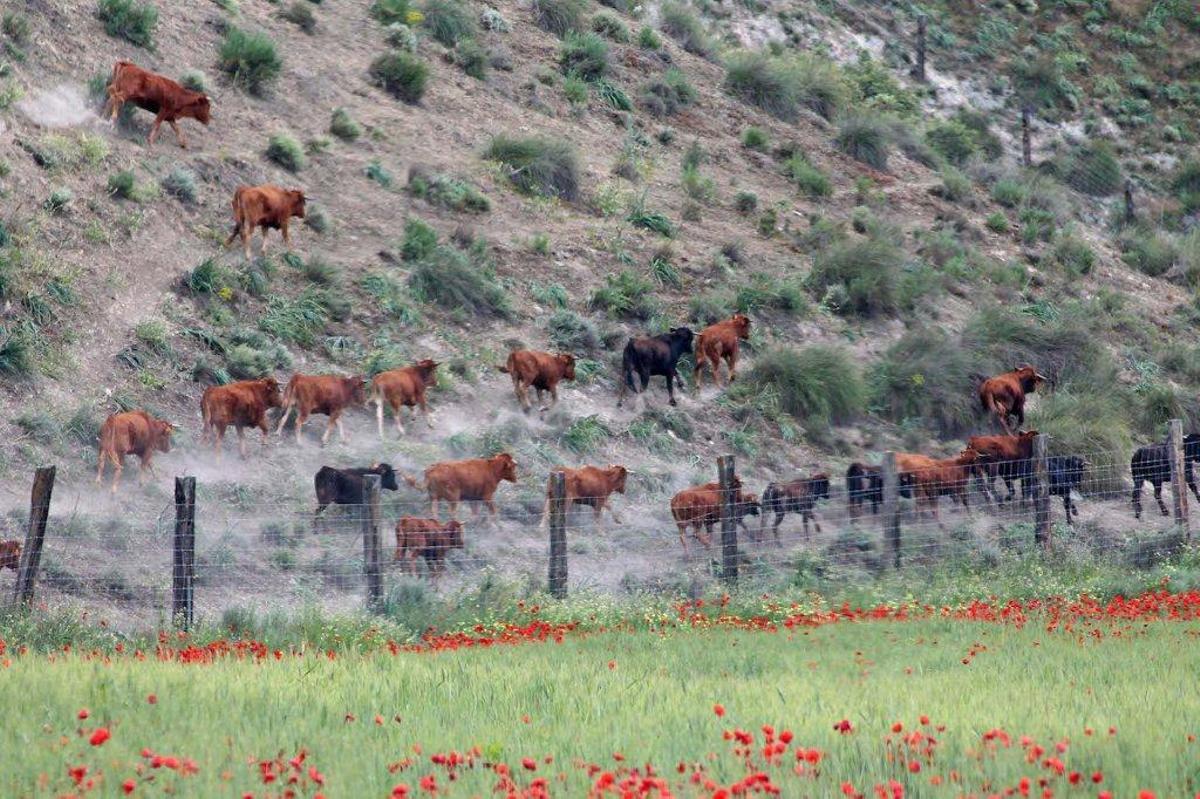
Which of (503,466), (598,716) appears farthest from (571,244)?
(598,716)

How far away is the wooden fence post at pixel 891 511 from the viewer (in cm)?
1853

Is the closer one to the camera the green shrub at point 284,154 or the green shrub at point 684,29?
the green shrub at point 284,154

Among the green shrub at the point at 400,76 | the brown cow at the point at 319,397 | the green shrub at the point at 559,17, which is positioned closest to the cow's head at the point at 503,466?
the brown cow at the point at 319,397

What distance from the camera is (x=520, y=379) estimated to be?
26094mm

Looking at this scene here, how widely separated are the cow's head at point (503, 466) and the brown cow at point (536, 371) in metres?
4.19

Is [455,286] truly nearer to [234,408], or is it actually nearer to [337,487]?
[234,408]

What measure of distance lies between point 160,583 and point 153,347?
817 centimetres

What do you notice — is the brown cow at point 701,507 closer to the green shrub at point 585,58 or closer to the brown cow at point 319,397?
the brown cow at point 319,397

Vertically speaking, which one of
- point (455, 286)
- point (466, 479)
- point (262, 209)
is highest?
point (262, 209)

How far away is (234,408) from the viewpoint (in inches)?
866

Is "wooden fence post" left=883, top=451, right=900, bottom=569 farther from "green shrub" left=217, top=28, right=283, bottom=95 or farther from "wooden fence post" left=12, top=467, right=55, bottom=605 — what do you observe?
"green shrub" left=217, top=28, right=283, bottom=95

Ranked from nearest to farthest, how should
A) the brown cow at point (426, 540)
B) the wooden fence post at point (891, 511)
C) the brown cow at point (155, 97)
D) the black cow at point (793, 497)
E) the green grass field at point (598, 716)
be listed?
the green grass field at point (598, 716), the brown cow at point (426, 540), the wooden fence post at point (891, 511), the black cow at point (793, 497), the brown cow at point (155, 97)

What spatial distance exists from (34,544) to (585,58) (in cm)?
2854

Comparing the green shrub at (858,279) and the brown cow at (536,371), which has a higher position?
the green shrub at (858,279)
